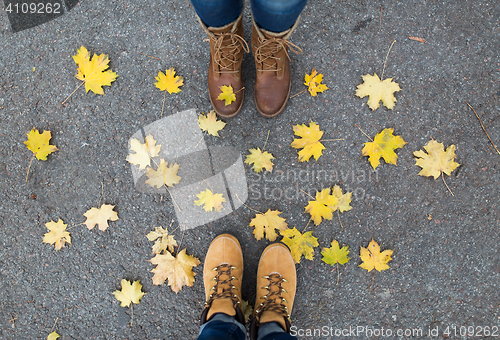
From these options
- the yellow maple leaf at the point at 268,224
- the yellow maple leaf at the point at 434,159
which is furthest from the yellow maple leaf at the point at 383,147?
the yellow maple leaf at the point at 268,224

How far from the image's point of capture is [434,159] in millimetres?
Result: 1942

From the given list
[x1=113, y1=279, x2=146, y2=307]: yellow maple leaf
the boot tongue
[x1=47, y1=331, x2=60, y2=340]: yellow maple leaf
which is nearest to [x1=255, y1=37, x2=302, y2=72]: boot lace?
the boot tongue

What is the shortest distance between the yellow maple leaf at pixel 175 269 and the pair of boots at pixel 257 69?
1083 millimetres

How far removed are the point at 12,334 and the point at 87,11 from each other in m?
2.50

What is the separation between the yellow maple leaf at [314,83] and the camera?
6.42 feet

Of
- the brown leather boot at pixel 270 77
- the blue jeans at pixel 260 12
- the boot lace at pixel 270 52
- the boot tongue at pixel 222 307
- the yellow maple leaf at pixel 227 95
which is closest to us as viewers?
the blue jeans at pixel 260 12

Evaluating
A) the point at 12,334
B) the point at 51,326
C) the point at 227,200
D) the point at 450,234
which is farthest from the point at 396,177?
the point at 12,334

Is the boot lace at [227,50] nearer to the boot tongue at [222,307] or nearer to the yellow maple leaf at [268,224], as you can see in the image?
the yellow maple leaf at [268,224]

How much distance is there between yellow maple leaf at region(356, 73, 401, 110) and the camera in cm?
194

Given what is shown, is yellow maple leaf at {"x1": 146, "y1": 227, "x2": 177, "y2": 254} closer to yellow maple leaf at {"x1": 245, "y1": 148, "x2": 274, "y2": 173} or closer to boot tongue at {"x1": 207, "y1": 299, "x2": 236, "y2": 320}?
boot tongue at {"x1": 207, "y1": 299, "x2": 236, "y2": 320}

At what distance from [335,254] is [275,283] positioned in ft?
1.56

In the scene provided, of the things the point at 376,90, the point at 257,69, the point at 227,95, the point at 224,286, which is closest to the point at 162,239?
the point at 224,286

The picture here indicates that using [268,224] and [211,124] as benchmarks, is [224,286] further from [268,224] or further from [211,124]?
[211,124]

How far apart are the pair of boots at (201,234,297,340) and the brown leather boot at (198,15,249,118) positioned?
3.07 ft
